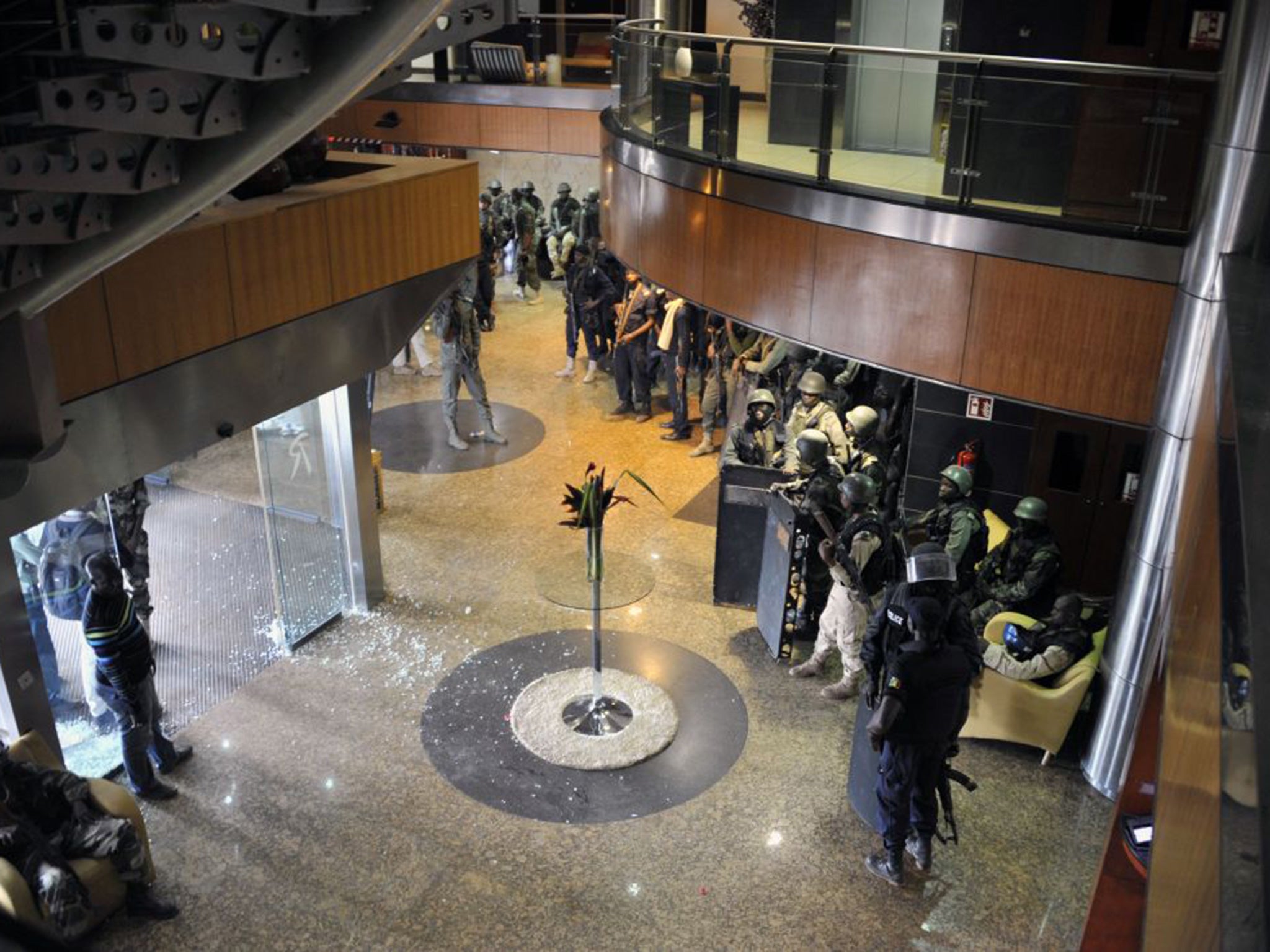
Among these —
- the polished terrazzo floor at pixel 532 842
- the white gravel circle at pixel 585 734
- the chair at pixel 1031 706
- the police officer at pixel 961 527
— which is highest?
the police officer at pixel 961 527

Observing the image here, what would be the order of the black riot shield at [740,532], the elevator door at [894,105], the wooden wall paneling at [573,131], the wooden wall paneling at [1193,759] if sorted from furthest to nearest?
1. the wooden wall paneling at [573,131]
2. the black riot shield at [740,532]
3. the elevator door at [894,105]
4. the wooden wall paneling at [1193,759]

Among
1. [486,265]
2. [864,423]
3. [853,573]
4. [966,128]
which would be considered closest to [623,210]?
[486,265]

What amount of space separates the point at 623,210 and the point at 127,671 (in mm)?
6215

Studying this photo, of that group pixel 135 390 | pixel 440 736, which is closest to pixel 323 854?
pixel 440 736

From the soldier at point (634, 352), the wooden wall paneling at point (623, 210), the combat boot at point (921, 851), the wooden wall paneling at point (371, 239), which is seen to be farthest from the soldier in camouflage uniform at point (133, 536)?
the soldier at point (634, 352)

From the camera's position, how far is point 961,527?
24.6 ft

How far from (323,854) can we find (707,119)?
6006 millimetres

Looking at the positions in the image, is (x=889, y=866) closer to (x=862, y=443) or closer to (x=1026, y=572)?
(x=1026, y=572)

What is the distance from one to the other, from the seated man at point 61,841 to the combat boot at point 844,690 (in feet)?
13.7

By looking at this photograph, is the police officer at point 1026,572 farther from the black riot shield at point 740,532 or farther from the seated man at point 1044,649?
the black riot shield at point 740,532

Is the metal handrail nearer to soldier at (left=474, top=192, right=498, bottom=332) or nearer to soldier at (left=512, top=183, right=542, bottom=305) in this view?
soldier at (left=474, top=192, right=498, bottom=332)

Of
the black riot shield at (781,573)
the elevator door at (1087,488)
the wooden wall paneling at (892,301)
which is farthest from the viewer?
the elevator door at (1087,488)

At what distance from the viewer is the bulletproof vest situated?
7.07 meters

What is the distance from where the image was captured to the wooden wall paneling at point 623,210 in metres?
9.91
